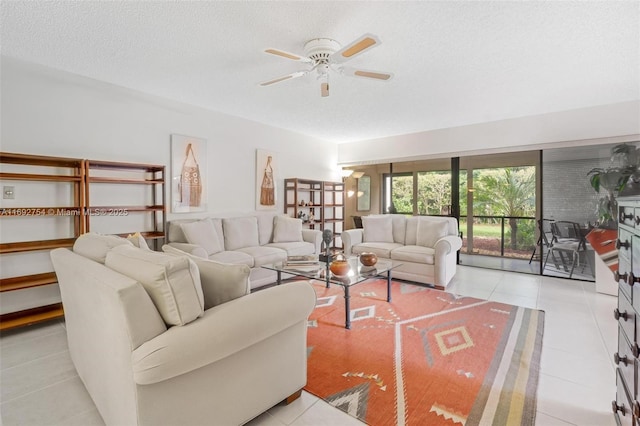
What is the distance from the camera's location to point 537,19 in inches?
85.2

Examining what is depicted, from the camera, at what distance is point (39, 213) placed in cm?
286

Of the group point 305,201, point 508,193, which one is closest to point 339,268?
point 305,201

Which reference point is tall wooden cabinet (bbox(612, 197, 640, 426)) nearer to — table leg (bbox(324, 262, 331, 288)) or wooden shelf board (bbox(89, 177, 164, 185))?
table leg (bbox(324, 262, 331, 288))

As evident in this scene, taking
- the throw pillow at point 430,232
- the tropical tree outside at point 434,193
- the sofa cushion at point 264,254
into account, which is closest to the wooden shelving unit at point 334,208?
the tropical tree outside at point 434,193

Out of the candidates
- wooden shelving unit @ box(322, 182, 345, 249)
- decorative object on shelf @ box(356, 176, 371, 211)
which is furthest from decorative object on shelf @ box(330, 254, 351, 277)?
decorative object on shelf @ box(356, 176, 371, 211)

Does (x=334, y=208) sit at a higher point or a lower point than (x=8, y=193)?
lower

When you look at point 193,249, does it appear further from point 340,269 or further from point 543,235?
point 543,235

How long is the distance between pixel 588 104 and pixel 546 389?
4088mm

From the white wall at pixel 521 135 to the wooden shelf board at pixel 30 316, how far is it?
217 inches

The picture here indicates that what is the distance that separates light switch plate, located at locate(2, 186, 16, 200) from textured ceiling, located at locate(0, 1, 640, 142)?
1.24 m

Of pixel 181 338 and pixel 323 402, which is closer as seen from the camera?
pixel 181 338

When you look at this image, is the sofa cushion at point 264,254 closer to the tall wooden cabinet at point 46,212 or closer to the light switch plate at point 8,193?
the tall wooden cabinet at point 46,212

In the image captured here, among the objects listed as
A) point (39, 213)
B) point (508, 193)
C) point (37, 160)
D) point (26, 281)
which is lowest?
point (26, 281)

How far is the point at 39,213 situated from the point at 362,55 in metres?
3.41
